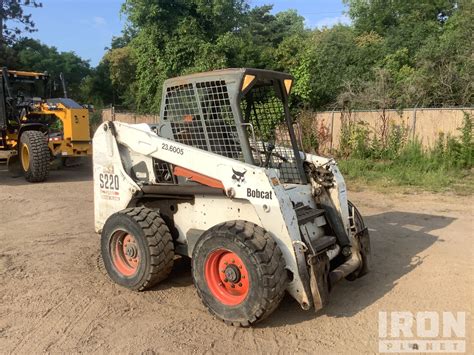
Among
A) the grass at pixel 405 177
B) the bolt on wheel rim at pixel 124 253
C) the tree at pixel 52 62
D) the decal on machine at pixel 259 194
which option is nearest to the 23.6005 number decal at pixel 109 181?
the bolt on wheel rim at pixel 124 253

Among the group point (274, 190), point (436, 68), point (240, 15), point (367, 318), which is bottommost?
point (367, 318)

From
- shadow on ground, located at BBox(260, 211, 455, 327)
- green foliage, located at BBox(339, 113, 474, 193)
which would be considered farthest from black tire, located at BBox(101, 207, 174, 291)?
green foliage, located at BBox(339, 113, 474, 193)

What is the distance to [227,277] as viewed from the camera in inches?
158

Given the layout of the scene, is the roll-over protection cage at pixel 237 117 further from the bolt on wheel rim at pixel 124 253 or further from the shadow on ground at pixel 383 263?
the shadow on ground at pixel 383 263

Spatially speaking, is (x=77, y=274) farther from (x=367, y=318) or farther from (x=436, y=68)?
(x=436, y=68)

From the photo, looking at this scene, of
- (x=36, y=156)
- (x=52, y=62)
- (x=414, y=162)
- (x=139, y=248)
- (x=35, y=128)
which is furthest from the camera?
(x=52, y=62)

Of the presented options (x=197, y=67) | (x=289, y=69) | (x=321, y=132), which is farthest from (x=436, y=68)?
(x=197, y=67)

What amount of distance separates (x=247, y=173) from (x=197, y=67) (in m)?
15.6

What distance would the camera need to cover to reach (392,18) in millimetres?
30391

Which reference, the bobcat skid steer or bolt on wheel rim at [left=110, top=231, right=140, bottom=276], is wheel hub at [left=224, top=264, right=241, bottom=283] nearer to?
the bobcat skid steer

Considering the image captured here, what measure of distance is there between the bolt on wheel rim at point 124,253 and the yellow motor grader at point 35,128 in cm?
735

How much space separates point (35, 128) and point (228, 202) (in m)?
9.74

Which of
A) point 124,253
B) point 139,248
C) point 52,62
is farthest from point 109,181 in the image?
point 52,62

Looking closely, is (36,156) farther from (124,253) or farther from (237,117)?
(237,117)
